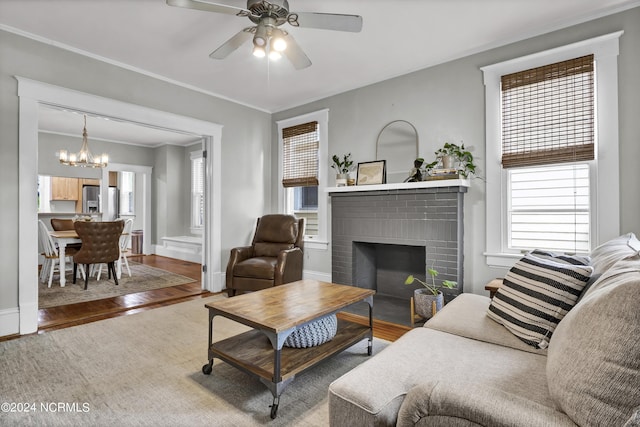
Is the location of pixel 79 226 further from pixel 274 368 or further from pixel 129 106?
pixel 274 368

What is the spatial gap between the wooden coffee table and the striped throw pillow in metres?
0.97

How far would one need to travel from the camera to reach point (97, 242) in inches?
174

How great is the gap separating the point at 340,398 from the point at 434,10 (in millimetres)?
2850

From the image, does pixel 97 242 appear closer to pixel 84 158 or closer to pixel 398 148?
pixel 84 158

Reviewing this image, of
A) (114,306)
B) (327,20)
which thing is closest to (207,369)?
(114,306)

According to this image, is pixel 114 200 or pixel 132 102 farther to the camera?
pixel 114 200

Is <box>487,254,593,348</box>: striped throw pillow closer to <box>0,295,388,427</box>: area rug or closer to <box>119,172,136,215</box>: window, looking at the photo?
<box>0,295,388,427</box>: area rug

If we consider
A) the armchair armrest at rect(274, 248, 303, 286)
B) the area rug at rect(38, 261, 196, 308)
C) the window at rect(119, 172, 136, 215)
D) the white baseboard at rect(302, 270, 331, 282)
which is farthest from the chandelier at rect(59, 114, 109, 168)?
the white baseboard at rect(302, 270, 331, 282)

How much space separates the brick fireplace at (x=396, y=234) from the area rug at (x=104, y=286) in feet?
8.63

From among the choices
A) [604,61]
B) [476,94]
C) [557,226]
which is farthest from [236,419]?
[604,61]

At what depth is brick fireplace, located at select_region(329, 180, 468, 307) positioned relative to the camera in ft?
10.5

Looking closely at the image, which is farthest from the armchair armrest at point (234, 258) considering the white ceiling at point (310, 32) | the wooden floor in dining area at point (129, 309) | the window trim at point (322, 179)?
the white ceiling at point (310, 32)

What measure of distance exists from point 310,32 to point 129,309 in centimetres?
344

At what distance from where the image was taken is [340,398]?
120 cm
